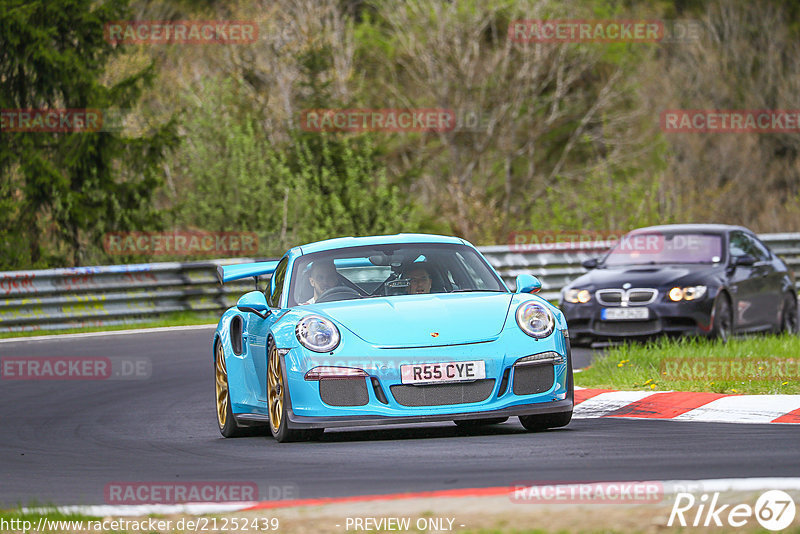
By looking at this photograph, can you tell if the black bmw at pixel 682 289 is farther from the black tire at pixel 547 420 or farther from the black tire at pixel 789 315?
the black tire at pixel 547 420

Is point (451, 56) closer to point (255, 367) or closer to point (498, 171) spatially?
point (498, 171)

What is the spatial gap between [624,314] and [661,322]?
41 cm

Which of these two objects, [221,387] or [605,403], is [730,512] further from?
[221,387]

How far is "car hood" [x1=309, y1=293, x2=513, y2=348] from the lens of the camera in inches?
346

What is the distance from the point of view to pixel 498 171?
46250mm

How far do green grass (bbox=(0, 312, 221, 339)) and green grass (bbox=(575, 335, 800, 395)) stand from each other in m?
8.91

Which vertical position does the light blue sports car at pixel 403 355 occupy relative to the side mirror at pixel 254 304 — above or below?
below

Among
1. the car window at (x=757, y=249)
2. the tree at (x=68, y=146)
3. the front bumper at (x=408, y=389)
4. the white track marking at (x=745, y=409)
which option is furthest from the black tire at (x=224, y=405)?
the tree at (x=68, y=146)

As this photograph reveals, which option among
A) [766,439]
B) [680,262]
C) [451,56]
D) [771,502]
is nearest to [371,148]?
[451,56]

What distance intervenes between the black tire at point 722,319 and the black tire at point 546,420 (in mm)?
6131

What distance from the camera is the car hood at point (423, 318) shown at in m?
8.80

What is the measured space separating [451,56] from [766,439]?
35647mm

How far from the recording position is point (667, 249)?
16.8 m

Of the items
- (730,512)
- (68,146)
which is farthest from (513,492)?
(68,146)
